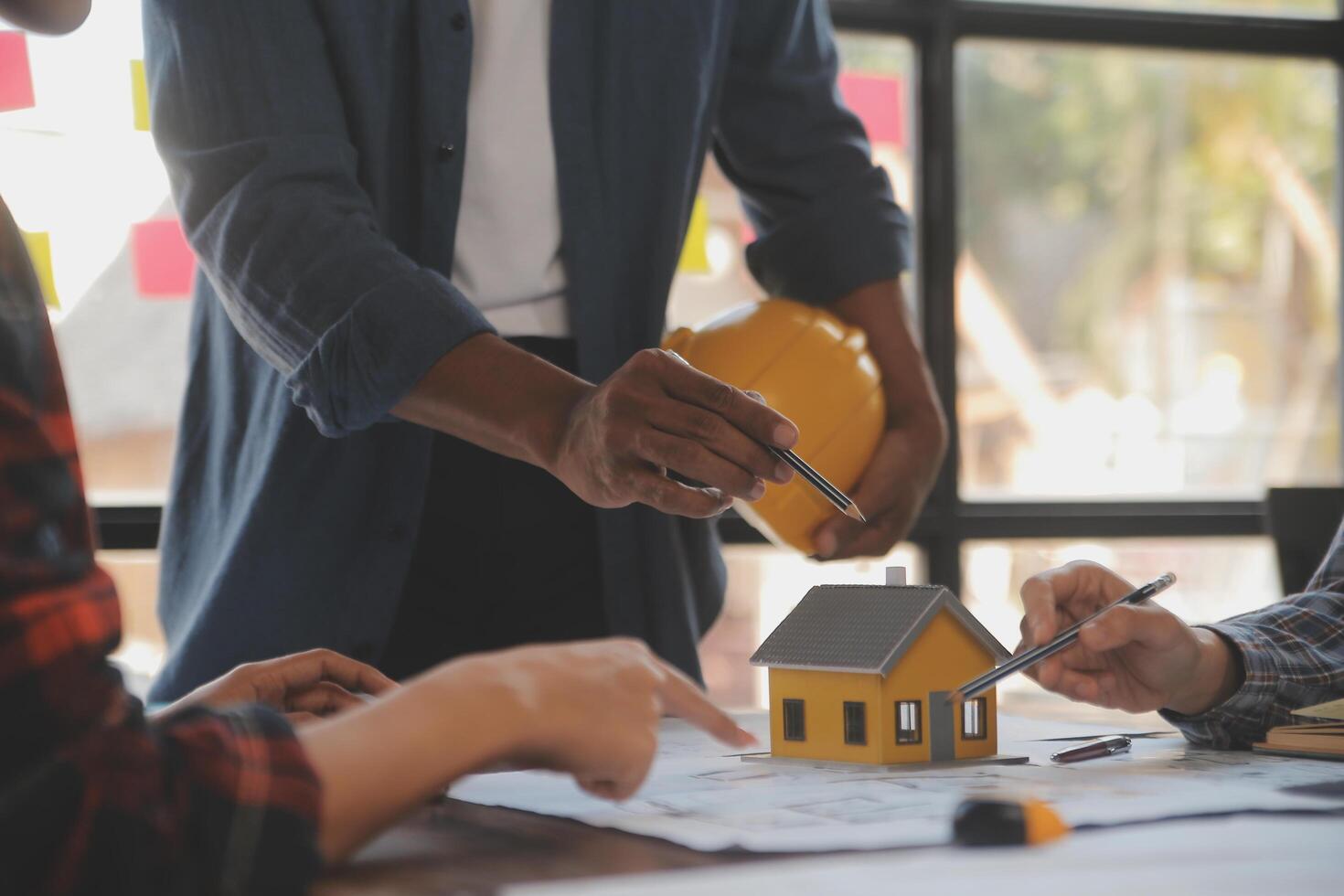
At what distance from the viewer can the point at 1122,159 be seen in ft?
10.3

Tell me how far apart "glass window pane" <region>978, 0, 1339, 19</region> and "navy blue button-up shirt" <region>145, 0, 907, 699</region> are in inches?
62.7

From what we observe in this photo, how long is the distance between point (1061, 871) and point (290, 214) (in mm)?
822

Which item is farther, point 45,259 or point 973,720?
point 45,259

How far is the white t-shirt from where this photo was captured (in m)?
1.42

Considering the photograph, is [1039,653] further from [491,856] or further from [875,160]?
[875,160]

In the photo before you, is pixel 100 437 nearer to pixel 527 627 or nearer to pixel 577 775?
pixel 527 627

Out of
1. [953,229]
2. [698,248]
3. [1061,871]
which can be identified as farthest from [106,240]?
[1061,871]

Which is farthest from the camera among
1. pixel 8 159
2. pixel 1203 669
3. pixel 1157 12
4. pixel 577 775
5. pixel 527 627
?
pixel 1157 12

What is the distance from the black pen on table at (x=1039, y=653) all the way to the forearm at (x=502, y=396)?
35 cm

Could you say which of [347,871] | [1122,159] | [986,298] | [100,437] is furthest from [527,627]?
[1122,159]

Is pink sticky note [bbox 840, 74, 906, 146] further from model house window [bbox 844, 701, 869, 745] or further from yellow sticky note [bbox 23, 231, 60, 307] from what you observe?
model house window [bbox 844, 701, 869, 745]

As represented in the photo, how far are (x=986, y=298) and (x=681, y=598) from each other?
168cm

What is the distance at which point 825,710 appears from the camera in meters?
1.02

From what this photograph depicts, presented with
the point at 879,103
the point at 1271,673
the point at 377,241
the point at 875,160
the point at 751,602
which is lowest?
the point at 751,602
